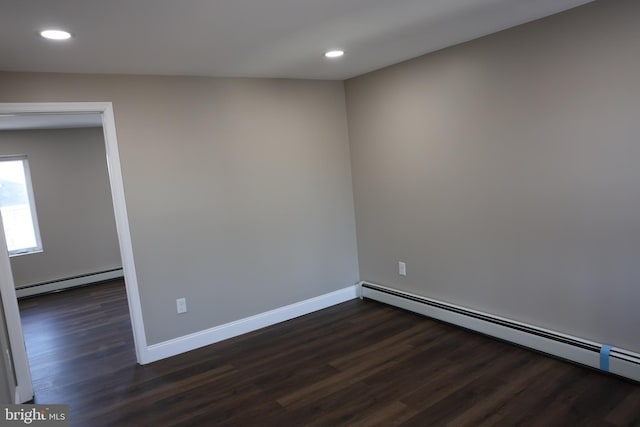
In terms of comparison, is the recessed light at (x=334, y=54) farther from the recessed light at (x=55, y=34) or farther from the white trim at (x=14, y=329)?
the white trim at (x=14, y=329)

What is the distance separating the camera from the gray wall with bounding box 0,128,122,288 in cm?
597

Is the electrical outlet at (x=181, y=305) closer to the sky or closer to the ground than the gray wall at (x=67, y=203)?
closer to the ground

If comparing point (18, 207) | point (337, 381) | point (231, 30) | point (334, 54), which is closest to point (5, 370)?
point (337, 381)

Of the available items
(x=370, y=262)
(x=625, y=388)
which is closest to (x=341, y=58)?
(x=370, y=262)

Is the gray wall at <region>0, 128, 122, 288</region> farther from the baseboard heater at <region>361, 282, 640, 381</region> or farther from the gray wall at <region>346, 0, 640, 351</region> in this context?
the baseboard heater at <region>361, 282, 640, 381</region>

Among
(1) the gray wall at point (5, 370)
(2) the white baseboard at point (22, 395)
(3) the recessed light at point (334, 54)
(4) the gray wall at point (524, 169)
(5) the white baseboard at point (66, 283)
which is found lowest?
(2) the white baseboard at point (22, 395)

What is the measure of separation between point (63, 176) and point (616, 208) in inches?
262

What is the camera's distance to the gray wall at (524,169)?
2508 millimetres

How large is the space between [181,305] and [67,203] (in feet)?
12.5

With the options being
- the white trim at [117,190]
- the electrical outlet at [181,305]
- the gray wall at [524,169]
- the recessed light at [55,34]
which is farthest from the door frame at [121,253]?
the gray wall at [524,169]

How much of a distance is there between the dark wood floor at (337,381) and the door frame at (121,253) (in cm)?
25

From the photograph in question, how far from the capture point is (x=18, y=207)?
6070mm

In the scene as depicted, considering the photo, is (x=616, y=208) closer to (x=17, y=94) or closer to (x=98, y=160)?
(x=17, y=94)

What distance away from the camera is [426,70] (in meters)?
3.49
